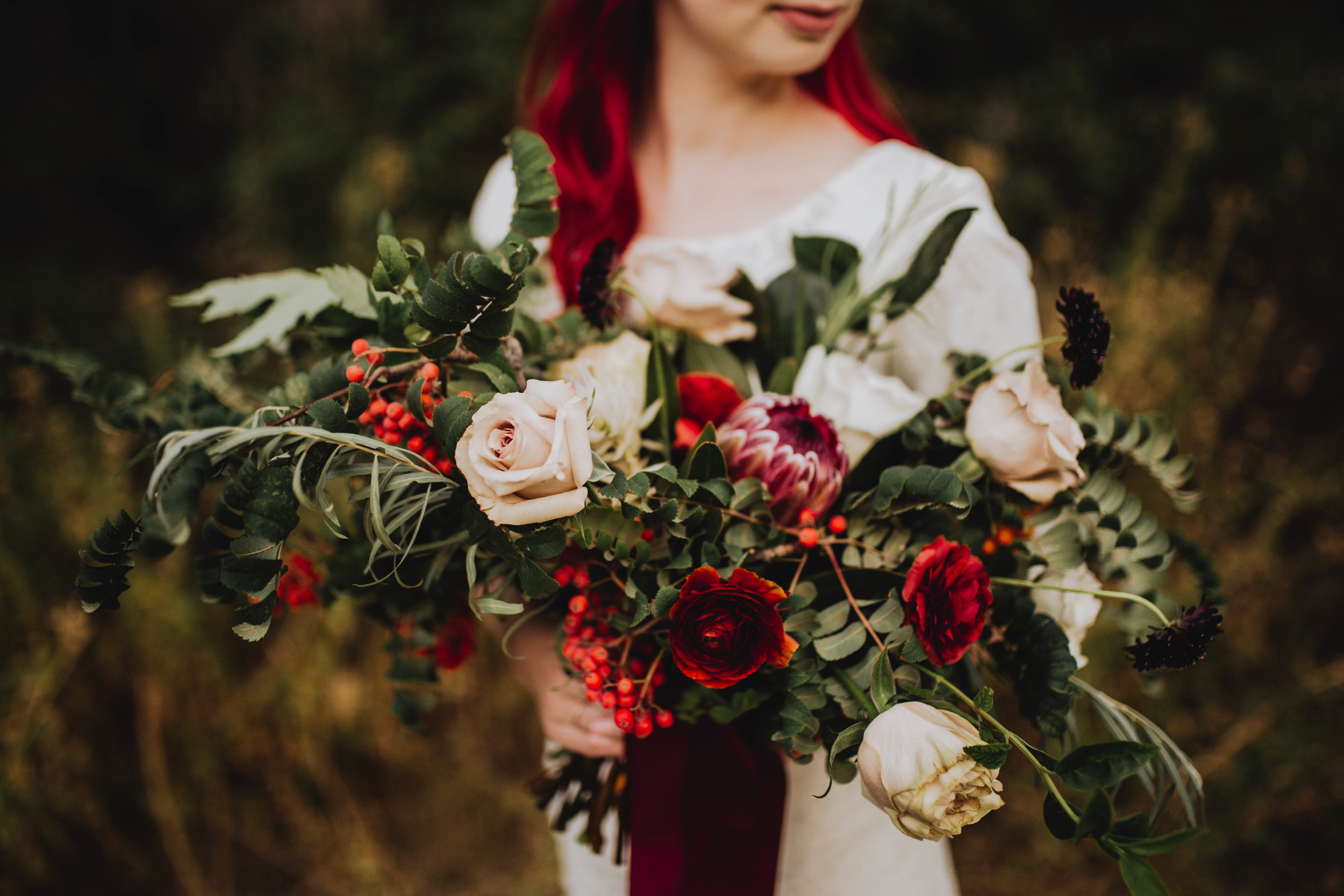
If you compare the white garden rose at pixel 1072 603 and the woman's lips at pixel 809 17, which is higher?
the woman's lips at pixel 809 17

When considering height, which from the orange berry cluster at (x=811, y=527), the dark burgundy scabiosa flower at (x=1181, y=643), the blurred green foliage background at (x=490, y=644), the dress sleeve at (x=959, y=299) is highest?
the dress sleeve at (x=959, y=299)

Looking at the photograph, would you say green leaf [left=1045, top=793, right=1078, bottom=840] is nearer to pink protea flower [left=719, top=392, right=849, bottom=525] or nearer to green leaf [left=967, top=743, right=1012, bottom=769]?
green leaf [left=967, top=743, right=1012, bottom=769]

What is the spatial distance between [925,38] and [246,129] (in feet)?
9.34

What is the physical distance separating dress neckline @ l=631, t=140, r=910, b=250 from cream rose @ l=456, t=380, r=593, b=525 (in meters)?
0.50

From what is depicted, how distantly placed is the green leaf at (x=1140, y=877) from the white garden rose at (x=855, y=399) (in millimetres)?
356

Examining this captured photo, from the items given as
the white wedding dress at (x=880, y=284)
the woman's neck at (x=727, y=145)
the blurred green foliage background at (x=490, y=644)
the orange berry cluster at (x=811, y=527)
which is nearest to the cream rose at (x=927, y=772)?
the orange berry cluster at (x=811, y=527)

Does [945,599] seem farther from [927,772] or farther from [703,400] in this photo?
[703,400]

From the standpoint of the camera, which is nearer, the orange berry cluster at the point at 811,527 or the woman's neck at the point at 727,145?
the orange berry cluster at the point at 811,527

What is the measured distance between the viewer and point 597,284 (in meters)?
0.77

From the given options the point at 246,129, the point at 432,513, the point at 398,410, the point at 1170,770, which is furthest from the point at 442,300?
the point at 246,129

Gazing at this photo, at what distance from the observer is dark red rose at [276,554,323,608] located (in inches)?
32.0

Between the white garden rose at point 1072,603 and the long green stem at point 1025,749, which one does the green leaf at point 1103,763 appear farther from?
the white garden rose at point 1072,603

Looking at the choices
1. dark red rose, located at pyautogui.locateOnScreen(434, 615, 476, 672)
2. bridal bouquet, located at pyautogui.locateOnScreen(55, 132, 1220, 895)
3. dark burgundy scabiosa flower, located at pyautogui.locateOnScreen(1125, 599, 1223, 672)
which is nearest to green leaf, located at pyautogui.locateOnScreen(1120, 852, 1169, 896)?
bridal bouquet, located at pyautogui.locateOnScreen(55, 132, 1220, 895)

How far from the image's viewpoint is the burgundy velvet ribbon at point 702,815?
761 mm
